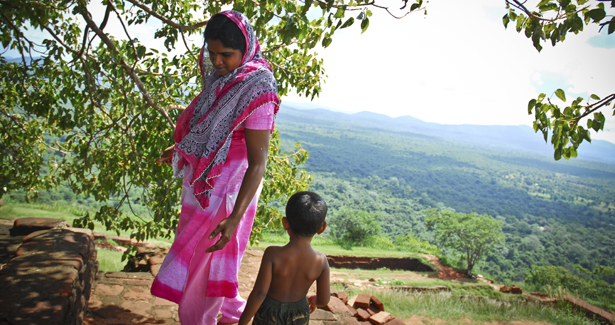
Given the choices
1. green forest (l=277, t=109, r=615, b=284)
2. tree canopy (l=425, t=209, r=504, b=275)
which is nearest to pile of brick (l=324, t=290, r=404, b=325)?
tree canopy (l=425, t=209, r=504, b=275)

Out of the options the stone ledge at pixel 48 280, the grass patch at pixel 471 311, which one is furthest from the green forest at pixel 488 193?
the stone ledge at pixel 48 280

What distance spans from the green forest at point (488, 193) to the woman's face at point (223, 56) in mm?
28608

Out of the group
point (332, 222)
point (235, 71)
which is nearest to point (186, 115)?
point (235, 71)

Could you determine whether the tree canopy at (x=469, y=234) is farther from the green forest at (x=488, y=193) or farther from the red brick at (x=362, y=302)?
the red brick at (x=362, y=302)

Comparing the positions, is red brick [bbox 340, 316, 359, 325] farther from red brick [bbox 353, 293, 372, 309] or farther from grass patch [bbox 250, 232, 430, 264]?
grass patch [bbox 250, 232, 430, 264]

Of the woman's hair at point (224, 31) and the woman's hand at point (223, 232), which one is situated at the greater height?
the woman's hair at point (224, 31)

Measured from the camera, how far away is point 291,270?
6.30ft

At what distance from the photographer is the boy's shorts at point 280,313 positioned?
1936mm

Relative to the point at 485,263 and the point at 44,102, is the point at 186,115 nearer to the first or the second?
the point at 44,102

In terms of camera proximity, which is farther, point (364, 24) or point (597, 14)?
point (364, 24)

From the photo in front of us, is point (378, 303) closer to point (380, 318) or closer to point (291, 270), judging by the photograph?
point (380, 318)

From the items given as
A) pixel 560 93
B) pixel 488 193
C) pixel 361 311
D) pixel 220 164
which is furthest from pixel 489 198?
pixel 220 164

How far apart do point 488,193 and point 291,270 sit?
9485 centimetres

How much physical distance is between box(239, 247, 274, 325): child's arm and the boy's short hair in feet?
0.64
